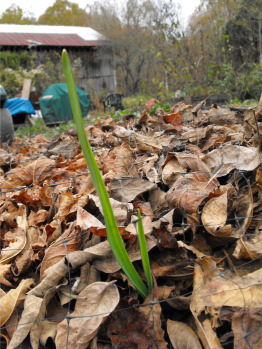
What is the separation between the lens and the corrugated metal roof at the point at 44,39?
17438mm

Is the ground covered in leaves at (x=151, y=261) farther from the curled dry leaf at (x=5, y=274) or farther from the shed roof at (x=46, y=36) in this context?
the shed roof at (x=46, y=36)

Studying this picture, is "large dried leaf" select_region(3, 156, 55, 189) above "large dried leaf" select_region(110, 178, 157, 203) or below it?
below

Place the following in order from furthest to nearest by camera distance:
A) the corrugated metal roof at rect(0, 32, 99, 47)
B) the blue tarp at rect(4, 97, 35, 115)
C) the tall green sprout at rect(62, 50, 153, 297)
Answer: the corrugated metal roof at rect(0, 32, 99, 47) < the blue tarp at rect(4, 97, 35, 115) < the tall green sprout at rect(62, 50, 153, 297)

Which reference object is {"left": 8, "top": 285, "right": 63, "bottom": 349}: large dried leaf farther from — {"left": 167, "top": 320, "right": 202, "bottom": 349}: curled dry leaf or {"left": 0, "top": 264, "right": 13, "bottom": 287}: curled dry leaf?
{"left": 167, "top": 320, "right": 202, "bottom": 349}: curled dry leaf

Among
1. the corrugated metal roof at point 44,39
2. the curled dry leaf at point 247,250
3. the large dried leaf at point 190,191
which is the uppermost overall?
the corrugated metal roof at point 44,39

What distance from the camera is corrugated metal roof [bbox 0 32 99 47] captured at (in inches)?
687

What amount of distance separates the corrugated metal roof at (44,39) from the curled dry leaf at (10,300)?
18.6 m

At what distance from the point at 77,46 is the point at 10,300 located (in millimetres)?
19932

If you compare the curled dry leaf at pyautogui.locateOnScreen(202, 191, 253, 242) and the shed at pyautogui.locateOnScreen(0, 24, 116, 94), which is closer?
the curled dry leaf at pyautogui.locateOnScreen(202, 191, 253, 242)

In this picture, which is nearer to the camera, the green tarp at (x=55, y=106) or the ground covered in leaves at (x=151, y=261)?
the ground covered in leaves at (x=151, y=261)

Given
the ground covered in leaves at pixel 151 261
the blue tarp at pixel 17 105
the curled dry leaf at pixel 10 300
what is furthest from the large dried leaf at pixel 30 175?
the blue tarp at pixel 17 105

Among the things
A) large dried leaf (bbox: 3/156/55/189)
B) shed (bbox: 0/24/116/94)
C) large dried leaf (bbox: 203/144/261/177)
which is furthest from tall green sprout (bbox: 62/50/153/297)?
shed (bbox: 0/24/116/94)

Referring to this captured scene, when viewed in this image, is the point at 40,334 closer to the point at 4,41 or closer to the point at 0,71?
the point at 0,71

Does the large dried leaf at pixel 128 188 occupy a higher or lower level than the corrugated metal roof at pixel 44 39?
lower
